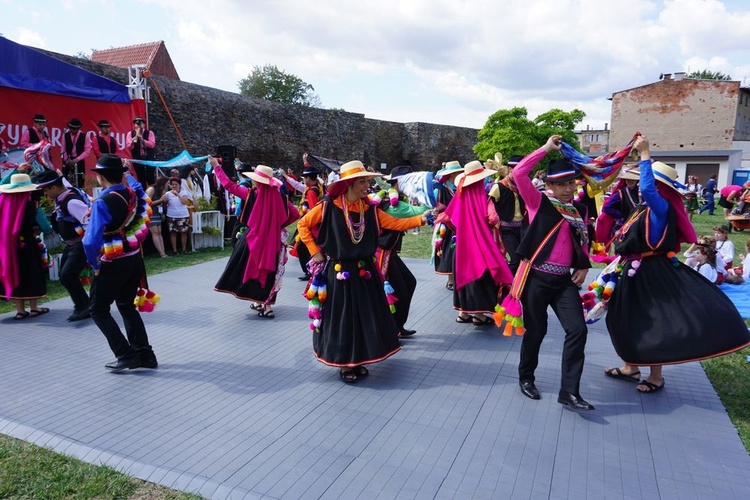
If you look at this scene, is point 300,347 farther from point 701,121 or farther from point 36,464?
point 701,121

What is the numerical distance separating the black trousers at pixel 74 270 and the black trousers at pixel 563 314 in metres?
5.09

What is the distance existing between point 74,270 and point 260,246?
2.18 metres

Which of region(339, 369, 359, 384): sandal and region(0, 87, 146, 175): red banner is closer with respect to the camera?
region(339, 369, 359, 384): sandal

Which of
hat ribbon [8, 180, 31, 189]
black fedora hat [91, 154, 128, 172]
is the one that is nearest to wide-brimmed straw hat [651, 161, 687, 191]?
black fedora hat [91, 154, 128, 172]

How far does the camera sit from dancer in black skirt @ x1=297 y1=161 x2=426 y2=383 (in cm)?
435

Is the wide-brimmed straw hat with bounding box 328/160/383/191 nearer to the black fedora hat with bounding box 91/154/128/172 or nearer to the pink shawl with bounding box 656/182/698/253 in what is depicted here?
the black fedora hat with bounding box 91/154/128/172

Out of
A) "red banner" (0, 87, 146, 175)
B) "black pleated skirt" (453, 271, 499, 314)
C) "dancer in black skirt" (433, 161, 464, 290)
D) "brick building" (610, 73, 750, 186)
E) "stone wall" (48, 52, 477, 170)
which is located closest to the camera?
"black pleated skirt" (453, 271, 499, 314)

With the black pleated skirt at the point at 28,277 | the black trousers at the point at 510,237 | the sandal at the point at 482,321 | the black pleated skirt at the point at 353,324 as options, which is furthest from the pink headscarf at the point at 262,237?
the black trousers at the point at 510,237

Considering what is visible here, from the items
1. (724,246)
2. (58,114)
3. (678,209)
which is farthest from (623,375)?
(58,114)

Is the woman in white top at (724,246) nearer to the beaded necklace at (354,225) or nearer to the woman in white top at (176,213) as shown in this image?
the beaded necklace at (354,225)

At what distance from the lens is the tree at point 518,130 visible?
3547cm

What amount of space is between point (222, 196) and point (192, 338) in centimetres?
846

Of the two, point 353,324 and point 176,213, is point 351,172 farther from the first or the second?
point 176,213

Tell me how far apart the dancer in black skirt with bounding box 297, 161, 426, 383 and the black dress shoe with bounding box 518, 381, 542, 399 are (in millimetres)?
1114
